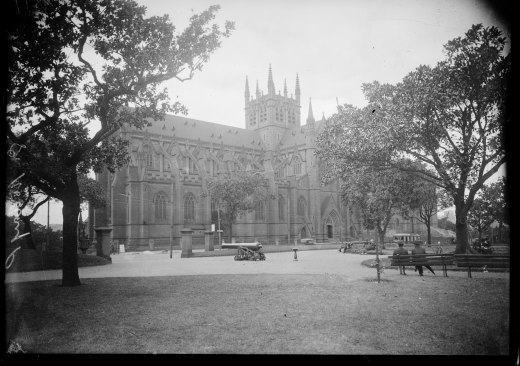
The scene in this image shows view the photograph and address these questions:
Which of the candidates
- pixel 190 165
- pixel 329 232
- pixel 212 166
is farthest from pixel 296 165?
pixel 190 165

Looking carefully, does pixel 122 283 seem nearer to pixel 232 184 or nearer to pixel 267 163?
pixel 232 184

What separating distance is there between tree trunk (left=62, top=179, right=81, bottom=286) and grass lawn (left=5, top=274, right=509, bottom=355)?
1.15 feet

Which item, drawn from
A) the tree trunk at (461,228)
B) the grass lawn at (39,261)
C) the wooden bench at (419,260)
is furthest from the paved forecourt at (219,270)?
the tree trunk at (461,228)

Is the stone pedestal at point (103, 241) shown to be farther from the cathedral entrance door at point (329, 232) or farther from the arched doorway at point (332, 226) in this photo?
the cathedral entrance door at point (329, 232)

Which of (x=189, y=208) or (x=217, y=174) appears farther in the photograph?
(x=189, y=208)

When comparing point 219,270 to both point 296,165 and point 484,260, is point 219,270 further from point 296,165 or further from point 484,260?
point 296,165

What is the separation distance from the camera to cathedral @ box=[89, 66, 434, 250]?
151 ft

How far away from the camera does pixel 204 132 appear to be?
223 feet

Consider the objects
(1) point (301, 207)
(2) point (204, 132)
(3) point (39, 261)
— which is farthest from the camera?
(2) point (204, 132)

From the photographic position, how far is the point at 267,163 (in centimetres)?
6262

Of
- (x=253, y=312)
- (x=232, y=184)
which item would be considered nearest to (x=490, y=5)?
(x=253, y=312)

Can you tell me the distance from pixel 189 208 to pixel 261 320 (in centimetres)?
4488

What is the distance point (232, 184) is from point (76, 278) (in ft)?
105

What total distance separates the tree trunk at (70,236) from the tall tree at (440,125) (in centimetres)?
1063
